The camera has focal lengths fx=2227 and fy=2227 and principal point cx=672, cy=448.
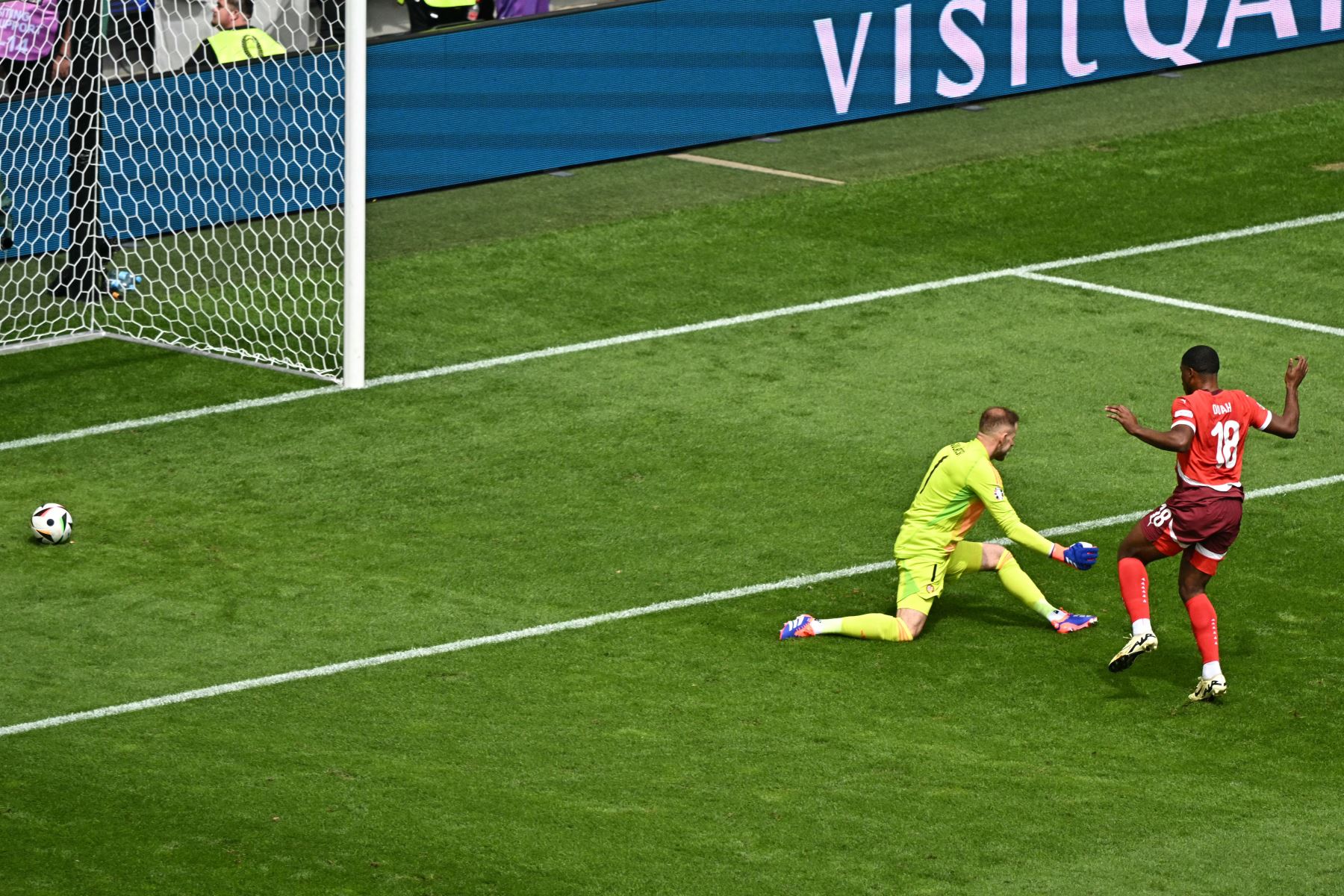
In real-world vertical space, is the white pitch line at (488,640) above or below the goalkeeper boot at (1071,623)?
above

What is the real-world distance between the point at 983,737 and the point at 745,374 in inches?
240

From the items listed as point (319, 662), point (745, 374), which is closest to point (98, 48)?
point (745, 374)

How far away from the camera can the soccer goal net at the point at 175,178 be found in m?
17.5

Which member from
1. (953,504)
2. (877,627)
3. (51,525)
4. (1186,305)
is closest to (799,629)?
(877,627)

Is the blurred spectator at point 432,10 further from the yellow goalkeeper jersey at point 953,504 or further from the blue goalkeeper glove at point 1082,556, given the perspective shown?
the blue goalkeeper glove at point 1082,556

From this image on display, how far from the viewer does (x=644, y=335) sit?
17.4m

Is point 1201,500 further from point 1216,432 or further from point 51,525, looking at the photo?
point 51,525

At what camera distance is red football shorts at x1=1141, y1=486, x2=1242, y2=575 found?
11180mm

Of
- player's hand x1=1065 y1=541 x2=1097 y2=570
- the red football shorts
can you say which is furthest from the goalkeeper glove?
the red football shorts

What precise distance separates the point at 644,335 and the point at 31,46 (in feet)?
17.5

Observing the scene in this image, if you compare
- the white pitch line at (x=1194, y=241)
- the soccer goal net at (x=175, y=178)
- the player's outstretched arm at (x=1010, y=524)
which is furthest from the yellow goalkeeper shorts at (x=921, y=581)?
the white pitch line at (x=1194, y=241)

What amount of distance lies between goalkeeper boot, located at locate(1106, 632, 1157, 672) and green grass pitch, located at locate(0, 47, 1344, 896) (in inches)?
10.7

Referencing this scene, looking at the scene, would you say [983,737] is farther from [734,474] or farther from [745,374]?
[745,374]

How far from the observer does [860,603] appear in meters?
12.6
